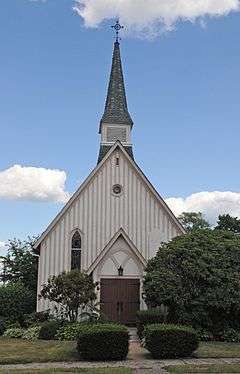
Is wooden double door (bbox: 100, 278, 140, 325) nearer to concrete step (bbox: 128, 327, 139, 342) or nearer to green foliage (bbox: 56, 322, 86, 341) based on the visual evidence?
concrete step (bbox: 128, 327, 139, 342)

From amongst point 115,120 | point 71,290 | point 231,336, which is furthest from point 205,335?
point 115,120

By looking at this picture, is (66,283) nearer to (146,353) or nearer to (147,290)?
(147,290)

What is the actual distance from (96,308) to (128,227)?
502 centimetres

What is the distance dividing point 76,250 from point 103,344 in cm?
1202

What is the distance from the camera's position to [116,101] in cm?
3312

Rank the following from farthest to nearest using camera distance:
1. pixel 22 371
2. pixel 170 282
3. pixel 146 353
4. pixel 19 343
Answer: pixel 170 282 < pixel 19 343 < pixel 146 353 < pixel 22 371

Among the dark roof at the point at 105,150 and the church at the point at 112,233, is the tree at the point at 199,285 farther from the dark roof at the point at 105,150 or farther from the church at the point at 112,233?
the dark roof at the point at 105,150

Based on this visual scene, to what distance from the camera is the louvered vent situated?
1249 inches

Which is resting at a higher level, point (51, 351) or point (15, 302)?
point (15, 302)

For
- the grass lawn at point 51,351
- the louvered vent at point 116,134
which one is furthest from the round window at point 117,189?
the grass lawn at point 51,351

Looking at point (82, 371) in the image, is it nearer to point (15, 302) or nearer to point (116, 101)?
point (15, 302)

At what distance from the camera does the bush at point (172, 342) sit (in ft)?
53.0

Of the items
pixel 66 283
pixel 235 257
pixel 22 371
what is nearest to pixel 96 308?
pixel 66 283

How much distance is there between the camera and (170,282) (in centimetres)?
2170
